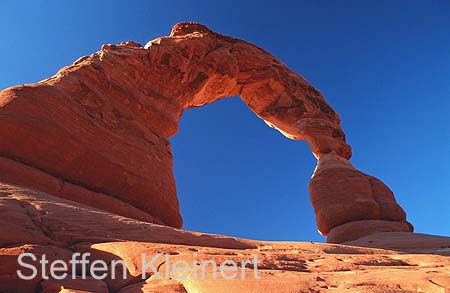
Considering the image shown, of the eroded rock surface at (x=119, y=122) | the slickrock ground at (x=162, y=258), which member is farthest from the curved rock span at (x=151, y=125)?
the slickrock ground at (x=162, y=258)

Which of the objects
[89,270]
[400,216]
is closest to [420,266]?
[89,270]

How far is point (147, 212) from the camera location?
1130cm

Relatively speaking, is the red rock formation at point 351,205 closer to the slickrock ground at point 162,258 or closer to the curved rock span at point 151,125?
the curved rock span at point 151,125

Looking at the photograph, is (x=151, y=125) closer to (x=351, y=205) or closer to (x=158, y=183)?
(x=158, y=183)

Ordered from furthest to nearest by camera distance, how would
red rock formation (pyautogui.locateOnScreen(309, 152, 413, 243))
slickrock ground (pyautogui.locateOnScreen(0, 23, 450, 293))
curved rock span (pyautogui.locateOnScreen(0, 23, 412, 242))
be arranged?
red rock formation (pyautogui.locateOnScreen(309, 152, 413, 243)) → curved rock span (pyautogui.locateOnScreen(0, 23, 412, 242)) → slickrock ground (pyautogui.locateOnScreen(0, 23, 450, 293))

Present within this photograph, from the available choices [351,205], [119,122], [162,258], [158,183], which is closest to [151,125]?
[119,122]

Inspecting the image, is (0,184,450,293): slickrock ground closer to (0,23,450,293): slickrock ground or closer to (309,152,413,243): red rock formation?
(0,23,450,293): slickrock ground

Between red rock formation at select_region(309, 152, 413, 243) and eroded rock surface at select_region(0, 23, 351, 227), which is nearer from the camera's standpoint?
eroded rock surface at select_region(0, 23, 351, 227)

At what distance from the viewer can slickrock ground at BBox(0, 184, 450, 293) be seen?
158 inches

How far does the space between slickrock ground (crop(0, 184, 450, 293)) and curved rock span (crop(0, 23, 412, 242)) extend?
9.35ft

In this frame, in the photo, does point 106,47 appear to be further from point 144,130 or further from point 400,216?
point 400,216

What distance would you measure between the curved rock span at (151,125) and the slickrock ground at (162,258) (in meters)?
2.85

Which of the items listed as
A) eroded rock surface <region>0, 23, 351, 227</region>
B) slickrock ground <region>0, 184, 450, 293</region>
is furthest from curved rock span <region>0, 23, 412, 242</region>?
slickrock ground <region>0, 184, 450, 293</region>

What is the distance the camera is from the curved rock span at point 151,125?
9453mm
